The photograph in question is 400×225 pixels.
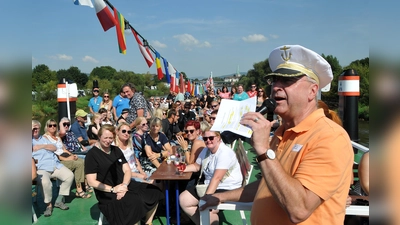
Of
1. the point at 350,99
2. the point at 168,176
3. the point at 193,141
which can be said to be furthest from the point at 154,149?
the point at 350,99

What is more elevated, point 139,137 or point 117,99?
point 117,99

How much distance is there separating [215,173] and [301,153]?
2075 millimetres

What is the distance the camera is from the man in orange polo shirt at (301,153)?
1263 millimetres

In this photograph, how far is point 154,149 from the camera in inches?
Result: 209

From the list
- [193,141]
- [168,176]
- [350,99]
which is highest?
[350,99]

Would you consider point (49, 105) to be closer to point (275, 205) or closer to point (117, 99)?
point (117, 99)

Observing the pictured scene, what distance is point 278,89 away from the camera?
1515mm

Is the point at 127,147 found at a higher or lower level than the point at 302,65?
lower

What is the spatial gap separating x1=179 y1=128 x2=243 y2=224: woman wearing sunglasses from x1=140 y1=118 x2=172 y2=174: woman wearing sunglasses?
Answer: 1.53 metres

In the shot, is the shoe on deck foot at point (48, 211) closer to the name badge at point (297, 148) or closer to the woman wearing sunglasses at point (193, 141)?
the woman wearing sunglasses at point (193, 141)

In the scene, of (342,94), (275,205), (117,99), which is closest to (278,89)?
(275,205)

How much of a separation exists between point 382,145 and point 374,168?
7 centimetres

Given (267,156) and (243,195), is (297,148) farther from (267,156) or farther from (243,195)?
(243,195)

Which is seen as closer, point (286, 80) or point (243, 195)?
point (286, 80)
